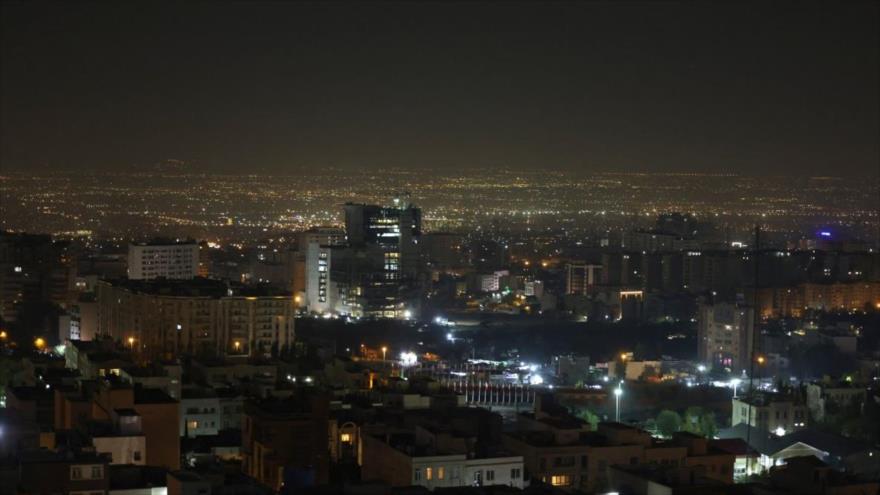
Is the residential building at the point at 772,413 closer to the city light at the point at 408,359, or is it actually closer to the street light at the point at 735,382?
the street light at the point at 735,382

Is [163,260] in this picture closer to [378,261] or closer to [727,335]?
[378,261]

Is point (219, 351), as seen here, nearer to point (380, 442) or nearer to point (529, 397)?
point (529, 397)

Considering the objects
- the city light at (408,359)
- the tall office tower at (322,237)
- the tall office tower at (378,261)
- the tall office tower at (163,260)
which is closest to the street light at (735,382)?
the city light at (408,359)

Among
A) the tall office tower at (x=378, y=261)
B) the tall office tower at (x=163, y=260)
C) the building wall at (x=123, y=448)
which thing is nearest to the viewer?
the building wall at (x=123, y=448)

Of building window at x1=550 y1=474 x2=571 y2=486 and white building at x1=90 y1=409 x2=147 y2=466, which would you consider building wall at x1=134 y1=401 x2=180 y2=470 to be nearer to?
white building at x1=90 y1=409 x2=147 y2=466

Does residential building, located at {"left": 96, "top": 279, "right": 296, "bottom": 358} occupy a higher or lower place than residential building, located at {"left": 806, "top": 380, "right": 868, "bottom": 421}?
higher

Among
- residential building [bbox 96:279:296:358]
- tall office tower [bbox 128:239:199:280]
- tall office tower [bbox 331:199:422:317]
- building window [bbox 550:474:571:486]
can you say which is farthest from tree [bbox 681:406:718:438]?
tall office tower [bbox 128:239:199:280]

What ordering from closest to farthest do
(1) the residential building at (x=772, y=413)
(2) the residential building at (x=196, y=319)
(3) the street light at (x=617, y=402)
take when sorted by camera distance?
(1) the residential building at (x=772, y=413) → (3) the street light at (x=617, y=402) → (2) the residential building at (x=196, y=319)
